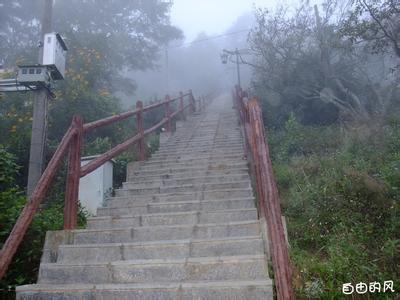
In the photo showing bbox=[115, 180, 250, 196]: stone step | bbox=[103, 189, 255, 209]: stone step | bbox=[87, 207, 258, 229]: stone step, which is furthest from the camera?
→ bbox=[115, 180, 250, 196]: stone step

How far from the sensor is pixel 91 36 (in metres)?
15.9

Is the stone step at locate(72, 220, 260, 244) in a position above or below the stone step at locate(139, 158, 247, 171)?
below

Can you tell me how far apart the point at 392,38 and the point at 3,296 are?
922 cm

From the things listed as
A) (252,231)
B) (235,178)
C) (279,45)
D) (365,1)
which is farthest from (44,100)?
(279,45)

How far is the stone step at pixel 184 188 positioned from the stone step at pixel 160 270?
6.60 ft

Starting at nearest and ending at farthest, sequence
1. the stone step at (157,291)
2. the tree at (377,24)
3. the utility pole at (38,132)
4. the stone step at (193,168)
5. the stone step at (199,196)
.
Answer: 1. the stone step at (157,291)
2. the stone step at (199,196)
3. the stone step at (193,168)
4. the utility pole at (38,132)
5. the tree at (377,24)

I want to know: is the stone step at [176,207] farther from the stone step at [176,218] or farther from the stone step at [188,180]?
the stone step at [188,180]

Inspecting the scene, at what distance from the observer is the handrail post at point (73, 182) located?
3971 millimetres

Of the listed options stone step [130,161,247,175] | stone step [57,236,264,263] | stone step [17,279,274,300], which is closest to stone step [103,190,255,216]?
stone step [57,236,264,263]

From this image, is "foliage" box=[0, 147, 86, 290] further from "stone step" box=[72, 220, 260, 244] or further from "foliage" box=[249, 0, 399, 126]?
"foliage" box=[249, 0, 399, 126]

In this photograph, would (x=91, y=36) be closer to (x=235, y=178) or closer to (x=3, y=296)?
(x=235, y=178)

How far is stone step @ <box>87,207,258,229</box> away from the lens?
4156mm

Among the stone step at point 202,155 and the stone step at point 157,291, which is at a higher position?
the stone step at point 202,155

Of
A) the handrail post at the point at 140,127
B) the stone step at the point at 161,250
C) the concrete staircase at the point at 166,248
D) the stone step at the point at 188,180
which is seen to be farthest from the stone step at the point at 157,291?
the handrail post at the point at 140,127
